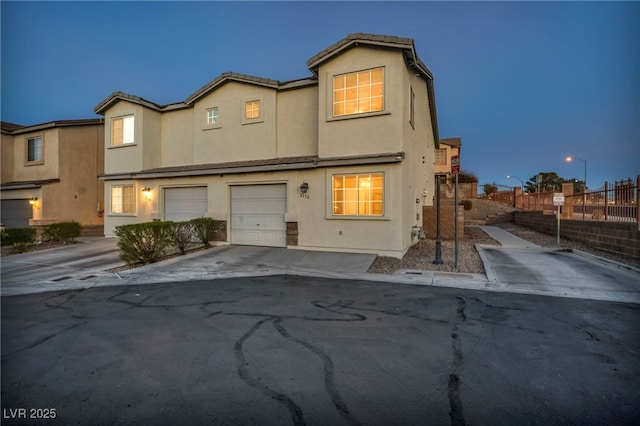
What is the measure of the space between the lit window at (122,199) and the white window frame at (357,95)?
11102mm

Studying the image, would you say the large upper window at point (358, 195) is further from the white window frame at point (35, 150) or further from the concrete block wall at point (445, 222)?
the white window frame at point (35, 150)

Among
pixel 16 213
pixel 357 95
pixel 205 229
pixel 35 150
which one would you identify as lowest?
pixel 205 229

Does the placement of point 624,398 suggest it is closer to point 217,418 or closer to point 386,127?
point 217,418

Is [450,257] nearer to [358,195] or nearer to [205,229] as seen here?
[358,195]

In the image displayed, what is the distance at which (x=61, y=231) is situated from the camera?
14.3m

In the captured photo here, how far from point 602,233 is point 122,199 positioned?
20491 millimetres

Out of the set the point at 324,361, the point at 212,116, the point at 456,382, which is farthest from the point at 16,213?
the point at 456,382

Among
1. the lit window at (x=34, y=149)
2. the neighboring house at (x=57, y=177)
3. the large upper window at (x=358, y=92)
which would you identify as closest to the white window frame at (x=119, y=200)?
the neighboring house at (x=57, y=177)

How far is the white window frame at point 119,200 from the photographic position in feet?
50.2

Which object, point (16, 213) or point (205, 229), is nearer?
point (205, 229)

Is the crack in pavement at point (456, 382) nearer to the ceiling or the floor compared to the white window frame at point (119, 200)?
nearer to the floor

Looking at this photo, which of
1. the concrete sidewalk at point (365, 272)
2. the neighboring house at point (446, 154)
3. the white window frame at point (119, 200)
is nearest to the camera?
the concrete sidewalk at point (365, 272)

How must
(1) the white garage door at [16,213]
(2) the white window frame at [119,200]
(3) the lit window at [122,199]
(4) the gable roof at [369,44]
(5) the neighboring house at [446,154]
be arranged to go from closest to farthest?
(4) the gable roof at [369,44], (2) the white window frame at [119,200], (3) the lit window at [122,199], (1) the white garage door at [16,213], (5) the neighboring house at [446,154]

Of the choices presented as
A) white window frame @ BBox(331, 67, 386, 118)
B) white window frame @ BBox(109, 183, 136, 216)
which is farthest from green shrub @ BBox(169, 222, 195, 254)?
white window frame @ BBox(331, 67, 386, 118)
